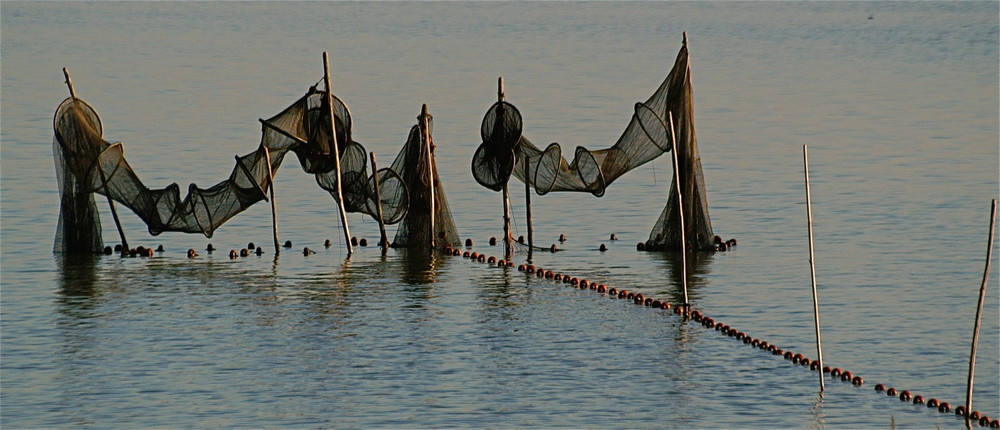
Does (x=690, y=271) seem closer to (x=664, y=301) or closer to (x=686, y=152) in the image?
(x=686, y=152)

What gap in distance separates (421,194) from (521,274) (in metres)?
2.24

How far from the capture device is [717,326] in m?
18.8

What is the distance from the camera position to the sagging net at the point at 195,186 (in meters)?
23.1

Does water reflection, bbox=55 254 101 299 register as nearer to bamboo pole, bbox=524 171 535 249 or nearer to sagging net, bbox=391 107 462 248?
sagging net, bbox=391 107 462 248

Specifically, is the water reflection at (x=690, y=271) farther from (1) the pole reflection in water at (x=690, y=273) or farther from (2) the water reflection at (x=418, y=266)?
(2) the water reflection at (x=418, y=266)

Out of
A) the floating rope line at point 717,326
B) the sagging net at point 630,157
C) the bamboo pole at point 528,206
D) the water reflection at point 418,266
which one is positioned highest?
the sagging net at point 630,157

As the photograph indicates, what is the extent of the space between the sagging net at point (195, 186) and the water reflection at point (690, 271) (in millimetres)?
4247

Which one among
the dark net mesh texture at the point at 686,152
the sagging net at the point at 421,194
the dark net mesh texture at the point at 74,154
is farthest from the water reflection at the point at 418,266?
the dark net mesh texture at the point at 74,154

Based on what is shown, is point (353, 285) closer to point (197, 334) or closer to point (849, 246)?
point (197, 334)

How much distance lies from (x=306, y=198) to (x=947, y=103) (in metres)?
21.5

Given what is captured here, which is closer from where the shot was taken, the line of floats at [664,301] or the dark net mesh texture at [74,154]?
the line of floats at [664,301]

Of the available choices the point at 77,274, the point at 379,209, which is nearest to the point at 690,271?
the point at 379,209

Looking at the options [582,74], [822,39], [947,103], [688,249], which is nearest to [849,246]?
[688,249]

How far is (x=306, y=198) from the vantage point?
3022cm
